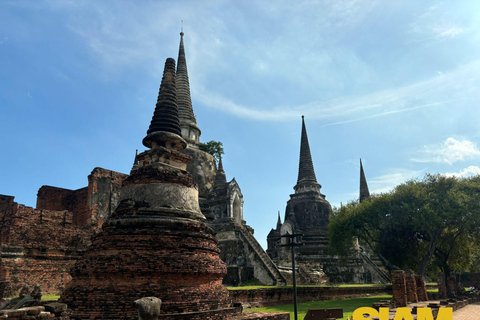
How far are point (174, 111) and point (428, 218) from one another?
18.4 metres

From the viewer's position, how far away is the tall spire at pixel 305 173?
3697 cm

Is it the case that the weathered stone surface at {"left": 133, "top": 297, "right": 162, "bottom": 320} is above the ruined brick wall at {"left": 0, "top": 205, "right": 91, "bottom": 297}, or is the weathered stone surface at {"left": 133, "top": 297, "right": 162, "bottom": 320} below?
below

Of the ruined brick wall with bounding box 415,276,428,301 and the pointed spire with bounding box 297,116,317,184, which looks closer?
the ruined brick wall with bounding box 415,276,428,301

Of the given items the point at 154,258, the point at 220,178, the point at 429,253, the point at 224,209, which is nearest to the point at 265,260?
the point at 224,209

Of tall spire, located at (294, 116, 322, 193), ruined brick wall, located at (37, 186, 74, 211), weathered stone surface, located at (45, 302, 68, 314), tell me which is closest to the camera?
weathered stone surface, located at (45, 302, 68, 314)

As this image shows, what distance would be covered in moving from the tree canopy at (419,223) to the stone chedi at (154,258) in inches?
726

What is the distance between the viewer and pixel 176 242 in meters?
9.33

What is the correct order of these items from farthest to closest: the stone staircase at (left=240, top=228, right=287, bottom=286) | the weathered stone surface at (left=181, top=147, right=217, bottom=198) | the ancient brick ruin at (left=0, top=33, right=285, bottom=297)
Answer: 1. the weathered stone surface at (left=181, top=147, right=217, bottom=198)
2. the stone staircase at (left=240, top=228, right=287, bottom=286)
3. the ancient brick ruin at (left=0, top=33, right=285, bottom=297)

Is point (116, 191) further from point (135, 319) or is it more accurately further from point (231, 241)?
point (135, 319)

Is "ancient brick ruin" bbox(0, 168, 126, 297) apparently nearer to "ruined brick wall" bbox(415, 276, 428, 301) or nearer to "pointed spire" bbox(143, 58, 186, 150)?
"pointed spire" bbox(143, 58, 186, 150)

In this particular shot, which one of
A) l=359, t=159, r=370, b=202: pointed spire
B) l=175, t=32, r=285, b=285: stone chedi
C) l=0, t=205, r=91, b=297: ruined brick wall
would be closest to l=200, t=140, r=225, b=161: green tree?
l=175, t=32, r=285, b=285: stone chedi

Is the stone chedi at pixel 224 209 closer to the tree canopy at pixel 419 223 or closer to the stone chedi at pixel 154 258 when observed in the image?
the tree canopy at pixel 419 223

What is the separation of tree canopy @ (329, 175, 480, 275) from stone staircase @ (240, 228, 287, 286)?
7.24 meters

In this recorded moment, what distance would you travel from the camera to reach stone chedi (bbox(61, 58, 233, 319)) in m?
8.45
